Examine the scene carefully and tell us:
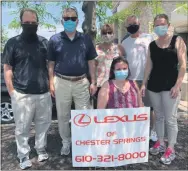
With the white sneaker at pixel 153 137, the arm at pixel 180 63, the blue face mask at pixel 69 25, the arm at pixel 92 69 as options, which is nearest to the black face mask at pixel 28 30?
the blue face mask at pixel 69 25

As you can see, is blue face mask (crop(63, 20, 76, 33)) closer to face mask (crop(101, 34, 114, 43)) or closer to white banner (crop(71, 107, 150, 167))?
face mask (crop(101, 34, 114, 43))

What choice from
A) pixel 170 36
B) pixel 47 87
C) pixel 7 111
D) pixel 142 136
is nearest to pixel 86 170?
pixel 142 136

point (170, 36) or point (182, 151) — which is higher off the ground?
point (170, 36)

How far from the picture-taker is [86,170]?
12.2ft

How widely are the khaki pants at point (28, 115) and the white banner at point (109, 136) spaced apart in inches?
29.1

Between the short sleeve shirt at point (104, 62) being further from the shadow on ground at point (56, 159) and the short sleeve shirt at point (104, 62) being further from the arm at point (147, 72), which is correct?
the shadow on ground at point (56, 159)

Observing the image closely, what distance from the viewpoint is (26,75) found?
3668 millimetres

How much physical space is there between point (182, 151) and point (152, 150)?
1.74ft

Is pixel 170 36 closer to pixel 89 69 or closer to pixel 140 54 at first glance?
pixel 140 54

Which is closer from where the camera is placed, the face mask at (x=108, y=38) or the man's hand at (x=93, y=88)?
the man's hand at (x=93, y=88)

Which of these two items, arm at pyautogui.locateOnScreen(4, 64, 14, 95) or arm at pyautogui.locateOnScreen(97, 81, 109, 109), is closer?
arm at pyautogui.locateOnScreen(97, 81, 109, 109)

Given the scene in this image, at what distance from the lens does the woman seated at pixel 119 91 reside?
3533 millimetres

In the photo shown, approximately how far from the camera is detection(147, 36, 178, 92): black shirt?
146 inches

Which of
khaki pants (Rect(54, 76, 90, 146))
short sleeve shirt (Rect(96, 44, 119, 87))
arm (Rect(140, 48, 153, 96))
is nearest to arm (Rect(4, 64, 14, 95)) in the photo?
khaki pants (Rect(54, 76, 90, 146))
